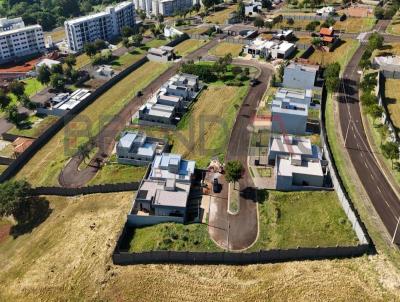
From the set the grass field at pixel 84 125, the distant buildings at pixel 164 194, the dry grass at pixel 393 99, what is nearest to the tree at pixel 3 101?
the grass field at pixel 84 125

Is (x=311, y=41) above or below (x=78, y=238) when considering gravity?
above

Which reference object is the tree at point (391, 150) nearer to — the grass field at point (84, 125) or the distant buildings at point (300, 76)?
the distant buildings at point (300, 76)

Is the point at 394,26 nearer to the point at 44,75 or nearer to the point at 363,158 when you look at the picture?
the point at 363,158

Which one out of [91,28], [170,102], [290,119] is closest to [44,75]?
[170,102]

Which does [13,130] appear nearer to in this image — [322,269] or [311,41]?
[322,269]

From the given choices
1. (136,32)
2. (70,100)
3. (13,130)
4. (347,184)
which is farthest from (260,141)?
(136,32)
